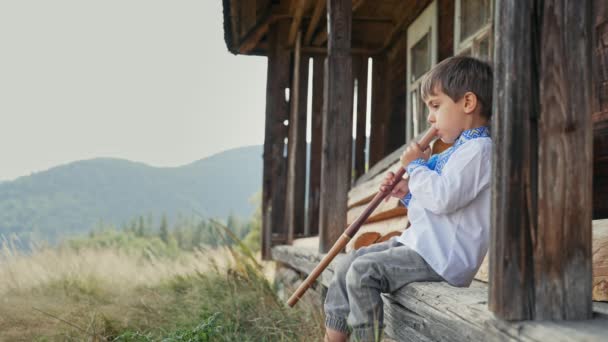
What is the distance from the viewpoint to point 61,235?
444 inches

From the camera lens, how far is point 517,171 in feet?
5.55

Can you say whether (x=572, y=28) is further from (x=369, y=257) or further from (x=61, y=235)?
(x=61, y=235)

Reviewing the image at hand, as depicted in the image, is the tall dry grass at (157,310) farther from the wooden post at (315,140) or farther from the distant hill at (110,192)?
the distant hill at (110,192)

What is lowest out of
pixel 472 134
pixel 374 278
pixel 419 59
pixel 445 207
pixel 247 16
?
pixel 374 278

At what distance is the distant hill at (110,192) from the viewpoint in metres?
73.4

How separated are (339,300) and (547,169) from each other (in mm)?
1314

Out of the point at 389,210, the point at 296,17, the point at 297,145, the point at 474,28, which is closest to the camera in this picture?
the point at 389,210

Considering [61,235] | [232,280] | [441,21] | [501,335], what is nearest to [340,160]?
[232,280]

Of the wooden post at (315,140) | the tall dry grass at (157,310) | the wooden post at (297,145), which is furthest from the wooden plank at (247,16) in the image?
the tall dry grass at (157,310)

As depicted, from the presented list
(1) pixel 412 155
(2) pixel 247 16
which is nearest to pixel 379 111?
(2) pixel 247 16

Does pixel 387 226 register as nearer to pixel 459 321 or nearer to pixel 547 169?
pixel 459 321

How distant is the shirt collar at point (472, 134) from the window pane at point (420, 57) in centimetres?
395

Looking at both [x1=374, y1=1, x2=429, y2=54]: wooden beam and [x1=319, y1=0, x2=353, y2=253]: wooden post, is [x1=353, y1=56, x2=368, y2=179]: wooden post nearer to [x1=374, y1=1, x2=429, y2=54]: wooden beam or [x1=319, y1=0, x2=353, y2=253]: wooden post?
[x1=374, y1=1, x2=429, y2=54]: wooden beam

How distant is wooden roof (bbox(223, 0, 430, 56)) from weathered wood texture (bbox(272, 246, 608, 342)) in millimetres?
4611
